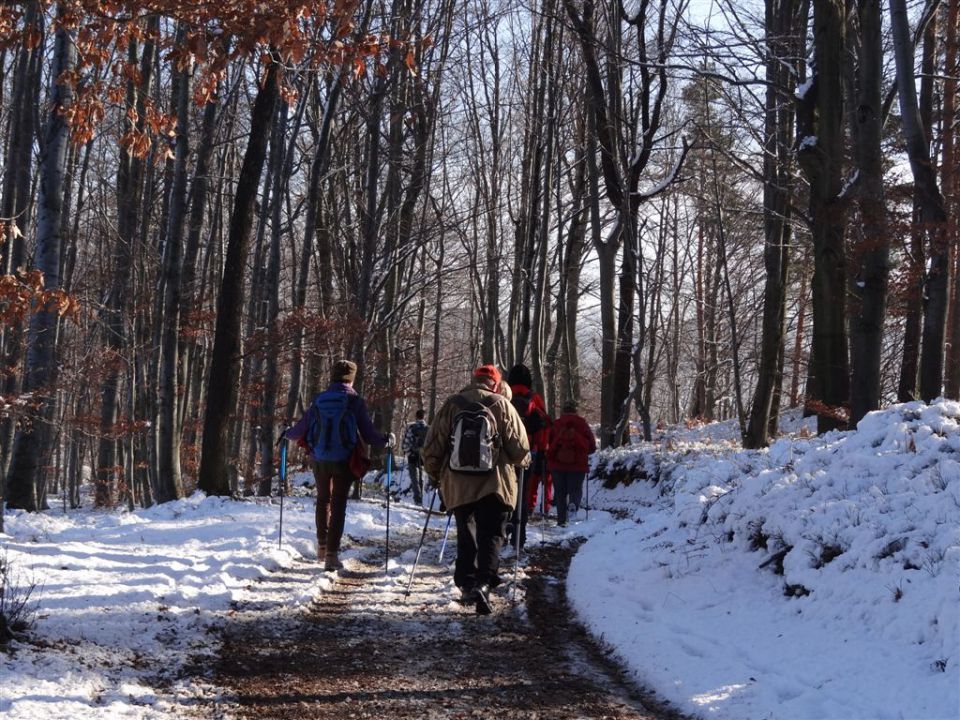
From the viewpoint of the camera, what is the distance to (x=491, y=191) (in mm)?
25469

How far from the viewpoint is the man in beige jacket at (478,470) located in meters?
7.59

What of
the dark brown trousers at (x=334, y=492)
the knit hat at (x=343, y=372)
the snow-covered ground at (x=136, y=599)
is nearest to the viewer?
the snow-covered ground at (x=136, y=599)

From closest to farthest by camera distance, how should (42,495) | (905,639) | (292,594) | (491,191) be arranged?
(905,639) < (292,594) < (491,191) < (42,495)

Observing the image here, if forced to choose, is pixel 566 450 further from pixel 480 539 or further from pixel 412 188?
pixel 412 188

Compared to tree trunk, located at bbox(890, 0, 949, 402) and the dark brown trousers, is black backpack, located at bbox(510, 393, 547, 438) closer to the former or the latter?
the dark brown trousers

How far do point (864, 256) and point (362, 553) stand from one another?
8.15m

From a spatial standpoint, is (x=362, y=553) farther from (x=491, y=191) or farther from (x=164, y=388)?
(x=491, y=191)

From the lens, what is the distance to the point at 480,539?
7.68 meters

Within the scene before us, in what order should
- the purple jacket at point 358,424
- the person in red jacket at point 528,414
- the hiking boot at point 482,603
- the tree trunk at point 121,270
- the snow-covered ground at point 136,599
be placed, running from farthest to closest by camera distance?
the tree trunk at point 121,270
the person in red jacket at point 528,414
the purple jacket at point 358,424
the hiking boot at point 482,603
the snow-covered ground at point 136,599

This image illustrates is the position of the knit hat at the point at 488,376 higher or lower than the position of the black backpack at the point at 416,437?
higher

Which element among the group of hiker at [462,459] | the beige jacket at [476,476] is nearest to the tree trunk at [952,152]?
the group of hiker at [462,459]

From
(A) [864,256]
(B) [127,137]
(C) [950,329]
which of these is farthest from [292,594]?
(C) [950,329]

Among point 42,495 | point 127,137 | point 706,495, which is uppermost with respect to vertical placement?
point 127,137

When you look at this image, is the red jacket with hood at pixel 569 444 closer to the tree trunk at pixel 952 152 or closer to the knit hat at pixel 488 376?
the knit hat at pixel 488 376
